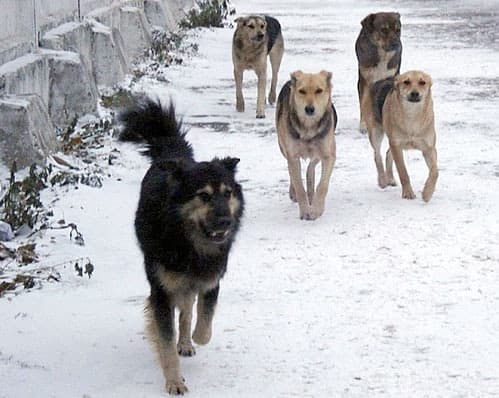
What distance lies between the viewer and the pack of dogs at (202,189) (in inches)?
191

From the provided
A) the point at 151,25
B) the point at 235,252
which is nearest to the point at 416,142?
the point at 235,252

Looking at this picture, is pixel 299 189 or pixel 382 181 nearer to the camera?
pixel 299 189

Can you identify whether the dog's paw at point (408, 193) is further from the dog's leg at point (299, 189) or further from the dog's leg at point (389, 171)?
the dog's leg at point (299, 189)

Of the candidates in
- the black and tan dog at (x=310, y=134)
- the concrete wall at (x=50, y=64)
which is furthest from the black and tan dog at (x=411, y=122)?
the concrete wall at (x=50, y=64)

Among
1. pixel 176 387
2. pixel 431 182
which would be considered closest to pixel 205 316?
pixel 176 387

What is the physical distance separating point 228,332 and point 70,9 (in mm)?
7380

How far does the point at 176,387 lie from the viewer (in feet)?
15.9

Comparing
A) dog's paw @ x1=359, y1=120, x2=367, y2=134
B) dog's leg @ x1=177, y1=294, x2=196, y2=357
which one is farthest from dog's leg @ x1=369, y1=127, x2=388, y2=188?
dog's leg @ x1=177, y1=294, x2=196, y2=357

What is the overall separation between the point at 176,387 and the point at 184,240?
0.67m

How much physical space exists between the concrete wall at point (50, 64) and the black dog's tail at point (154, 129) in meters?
2.74

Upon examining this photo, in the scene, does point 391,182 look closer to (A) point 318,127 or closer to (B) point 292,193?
(B) point 292,193

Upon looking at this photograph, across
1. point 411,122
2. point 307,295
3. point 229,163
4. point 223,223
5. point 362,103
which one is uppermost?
point 229,163

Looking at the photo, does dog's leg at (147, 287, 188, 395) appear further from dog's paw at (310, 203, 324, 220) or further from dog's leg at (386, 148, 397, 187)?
dog's leg at (386, 148, 397, 187)

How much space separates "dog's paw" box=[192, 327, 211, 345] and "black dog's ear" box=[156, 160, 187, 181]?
80 centimetres
